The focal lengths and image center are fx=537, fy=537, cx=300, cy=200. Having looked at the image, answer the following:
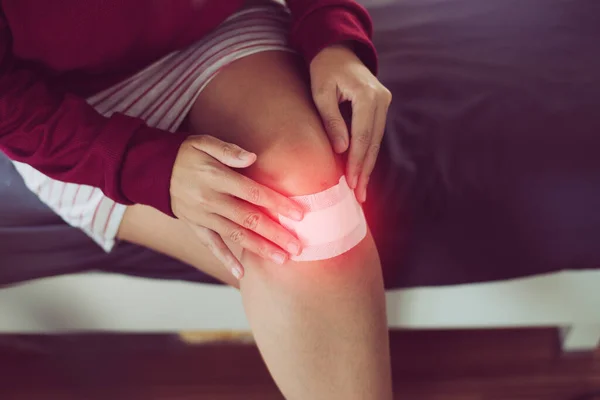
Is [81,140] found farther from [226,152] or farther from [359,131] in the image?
[359,131]

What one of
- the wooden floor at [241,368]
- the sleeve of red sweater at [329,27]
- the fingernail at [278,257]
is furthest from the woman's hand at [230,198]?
the wooden floor at [241,368]

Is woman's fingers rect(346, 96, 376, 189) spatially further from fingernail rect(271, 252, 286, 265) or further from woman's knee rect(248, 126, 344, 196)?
fingernail rect(271, 252, 286, 265)

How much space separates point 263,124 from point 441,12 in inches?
26.8

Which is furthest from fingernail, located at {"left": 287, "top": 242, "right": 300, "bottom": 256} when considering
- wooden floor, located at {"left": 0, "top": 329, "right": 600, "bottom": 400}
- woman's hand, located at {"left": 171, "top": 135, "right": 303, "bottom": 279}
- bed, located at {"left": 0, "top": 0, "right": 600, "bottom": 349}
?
wooden floor, located at {"left": 0, "top": 329, "right": 600, "bottom": 400}

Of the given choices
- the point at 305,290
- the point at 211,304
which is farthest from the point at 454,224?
the point at 211,304

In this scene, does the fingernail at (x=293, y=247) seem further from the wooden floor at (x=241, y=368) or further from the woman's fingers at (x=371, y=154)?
the wooden floor at (x=241, y=368)

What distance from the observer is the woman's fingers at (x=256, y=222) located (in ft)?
1.92

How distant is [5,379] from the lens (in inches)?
45.2

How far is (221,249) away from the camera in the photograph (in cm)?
64

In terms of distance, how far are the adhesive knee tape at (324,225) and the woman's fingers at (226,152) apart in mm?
68

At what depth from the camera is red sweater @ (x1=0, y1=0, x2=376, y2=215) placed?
2.02 feet

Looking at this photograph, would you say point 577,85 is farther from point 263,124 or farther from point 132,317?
point 132,317

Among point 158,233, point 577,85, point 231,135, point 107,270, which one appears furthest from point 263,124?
point 577,85

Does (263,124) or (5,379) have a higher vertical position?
(263,124)
